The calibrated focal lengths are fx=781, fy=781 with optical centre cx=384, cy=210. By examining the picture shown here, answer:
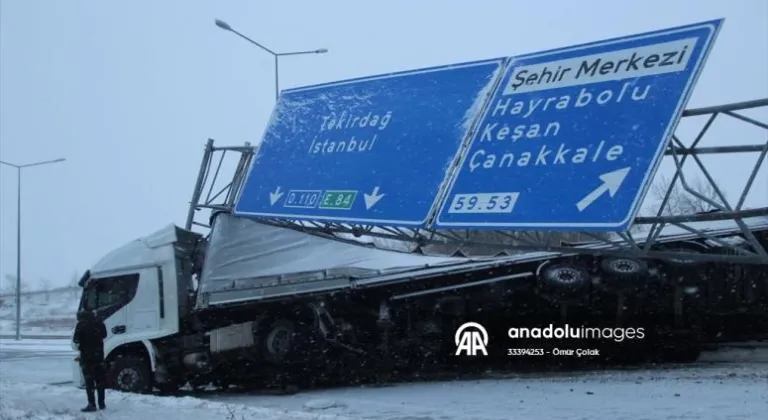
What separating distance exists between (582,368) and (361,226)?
5.08 metres

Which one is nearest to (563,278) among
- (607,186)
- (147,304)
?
(607,186)

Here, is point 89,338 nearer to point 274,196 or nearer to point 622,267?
point 274,196

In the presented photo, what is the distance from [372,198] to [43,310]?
68767 millimetres

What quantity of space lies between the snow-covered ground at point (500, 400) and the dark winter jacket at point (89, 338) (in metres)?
0.72

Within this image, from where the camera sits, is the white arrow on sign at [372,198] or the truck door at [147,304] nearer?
the white arrow on sign at [372,198]

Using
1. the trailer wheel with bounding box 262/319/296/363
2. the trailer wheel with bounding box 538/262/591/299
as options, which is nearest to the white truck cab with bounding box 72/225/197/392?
the trailer wheel with bounding box 262/319/296/363

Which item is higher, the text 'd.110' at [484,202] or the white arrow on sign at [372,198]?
the white arrow on sign at [372,198]

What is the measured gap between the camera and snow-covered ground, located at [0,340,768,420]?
9.40 meters

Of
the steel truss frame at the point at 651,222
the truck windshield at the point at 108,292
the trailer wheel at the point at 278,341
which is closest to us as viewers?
the steel truss frame at the point at 651,222

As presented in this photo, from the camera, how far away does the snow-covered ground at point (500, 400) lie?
940 cm

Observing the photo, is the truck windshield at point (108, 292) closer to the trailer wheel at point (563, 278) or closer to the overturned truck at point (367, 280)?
the overturned truck at point (367, 280)

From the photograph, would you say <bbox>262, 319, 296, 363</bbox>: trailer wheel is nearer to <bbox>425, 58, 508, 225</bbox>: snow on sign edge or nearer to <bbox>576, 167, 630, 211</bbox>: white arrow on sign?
<bbox>425, 58, 508, 225</bbox>: snow on sign edge

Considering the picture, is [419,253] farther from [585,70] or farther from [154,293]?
[585,70]

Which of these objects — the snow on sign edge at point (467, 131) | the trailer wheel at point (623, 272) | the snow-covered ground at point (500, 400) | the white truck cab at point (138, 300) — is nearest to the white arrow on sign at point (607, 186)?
the snow on sign edge at point (467, 131)
